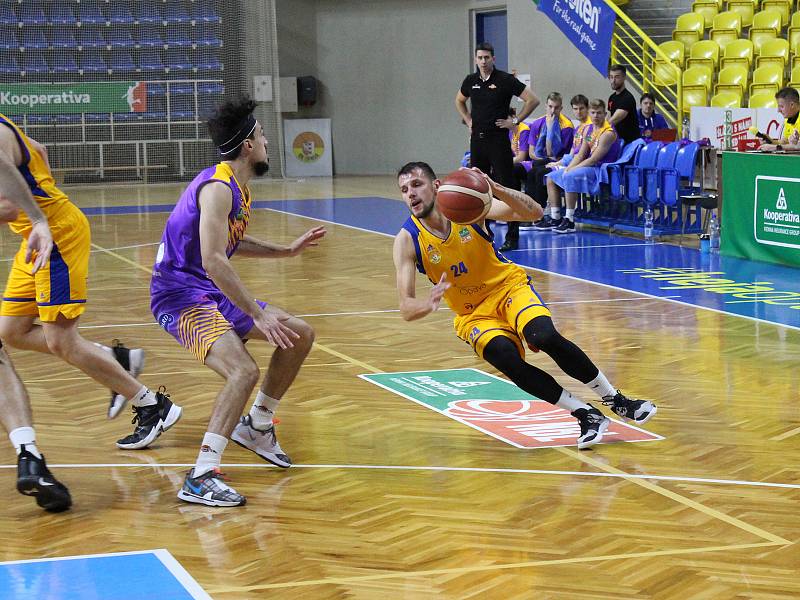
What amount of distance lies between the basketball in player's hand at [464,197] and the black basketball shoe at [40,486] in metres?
1.91

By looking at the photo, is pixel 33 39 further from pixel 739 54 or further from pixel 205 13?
pixel 739 54

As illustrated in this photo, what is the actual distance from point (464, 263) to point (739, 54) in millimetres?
13096

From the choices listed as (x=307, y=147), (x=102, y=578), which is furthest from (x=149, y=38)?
(x=102, y=578)

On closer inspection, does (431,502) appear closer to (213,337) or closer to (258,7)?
(213,337)

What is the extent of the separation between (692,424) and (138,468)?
2.53 metres

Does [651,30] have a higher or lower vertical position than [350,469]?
higher

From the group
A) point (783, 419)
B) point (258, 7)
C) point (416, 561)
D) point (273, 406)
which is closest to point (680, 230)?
point (783, 419)

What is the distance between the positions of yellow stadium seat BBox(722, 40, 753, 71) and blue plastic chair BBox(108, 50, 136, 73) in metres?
12.5

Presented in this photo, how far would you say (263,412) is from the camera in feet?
16.0

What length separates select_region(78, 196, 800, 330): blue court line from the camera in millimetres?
8711

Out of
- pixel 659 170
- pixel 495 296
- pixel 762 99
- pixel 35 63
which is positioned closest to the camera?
pixel 495 296

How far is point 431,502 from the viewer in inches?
171

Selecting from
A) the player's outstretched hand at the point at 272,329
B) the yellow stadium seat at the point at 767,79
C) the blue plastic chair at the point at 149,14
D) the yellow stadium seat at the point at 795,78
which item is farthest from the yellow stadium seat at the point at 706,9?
the player's outstretched hand at the point at 272,329

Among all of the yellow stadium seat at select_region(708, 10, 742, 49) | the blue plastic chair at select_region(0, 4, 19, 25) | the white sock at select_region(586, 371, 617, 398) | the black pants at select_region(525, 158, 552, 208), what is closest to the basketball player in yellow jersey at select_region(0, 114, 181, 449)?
the white sock at select_region(586, 371, 617, 398)
